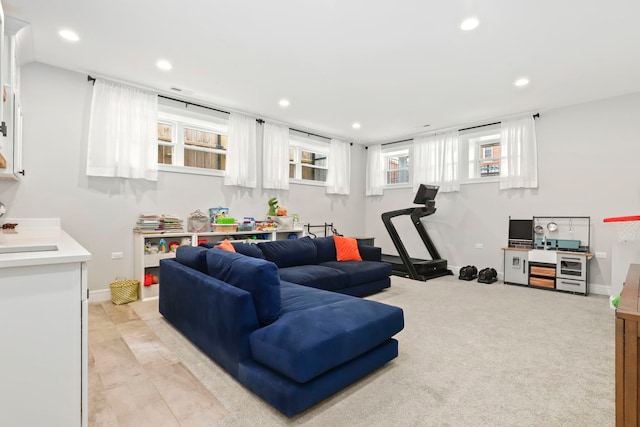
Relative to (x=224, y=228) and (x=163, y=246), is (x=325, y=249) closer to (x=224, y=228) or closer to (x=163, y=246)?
(x=224, y=228)

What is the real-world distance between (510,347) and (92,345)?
3581mm

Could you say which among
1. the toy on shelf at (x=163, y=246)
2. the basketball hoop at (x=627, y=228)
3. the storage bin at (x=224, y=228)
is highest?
the basketball hoop at (x=627, y=228)

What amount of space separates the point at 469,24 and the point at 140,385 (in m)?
3.90

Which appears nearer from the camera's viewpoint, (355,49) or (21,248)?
(21,248)

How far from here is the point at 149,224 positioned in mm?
4242

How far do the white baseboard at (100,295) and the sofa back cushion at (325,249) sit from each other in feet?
9.22

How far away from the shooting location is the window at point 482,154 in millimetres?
5875

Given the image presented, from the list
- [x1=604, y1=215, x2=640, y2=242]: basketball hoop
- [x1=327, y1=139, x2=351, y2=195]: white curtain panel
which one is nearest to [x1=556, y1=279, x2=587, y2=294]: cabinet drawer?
[x1=604, y1=215, x2=640, y2=242]: basketball hoop

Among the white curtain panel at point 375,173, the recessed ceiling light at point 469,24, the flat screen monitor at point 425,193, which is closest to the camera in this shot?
the recessed ceiling light at point 469,24

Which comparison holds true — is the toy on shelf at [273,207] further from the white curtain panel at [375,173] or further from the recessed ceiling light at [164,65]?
the white curtain panel at [375,173]

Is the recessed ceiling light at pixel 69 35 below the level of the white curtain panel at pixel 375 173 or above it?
above

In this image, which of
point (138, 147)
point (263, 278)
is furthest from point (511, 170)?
point (138, 147)

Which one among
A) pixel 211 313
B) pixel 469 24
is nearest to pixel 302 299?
pixel 211 313

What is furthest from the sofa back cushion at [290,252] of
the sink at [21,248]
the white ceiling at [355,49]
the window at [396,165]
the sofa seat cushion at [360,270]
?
the window at [396,165]
